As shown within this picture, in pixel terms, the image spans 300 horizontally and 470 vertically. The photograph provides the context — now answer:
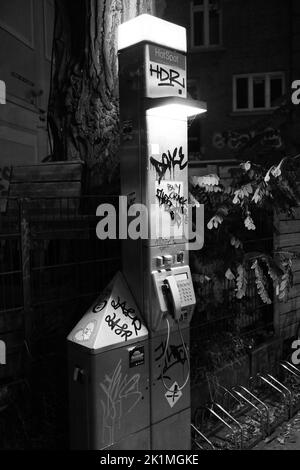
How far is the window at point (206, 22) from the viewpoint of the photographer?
57.1 feet

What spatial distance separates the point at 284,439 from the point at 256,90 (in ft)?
50.6

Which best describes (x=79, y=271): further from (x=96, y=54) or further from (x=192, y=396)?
(x=96, y=54)

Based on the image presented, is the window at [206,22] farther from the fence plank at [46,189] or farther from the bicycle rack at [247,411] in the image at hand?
the bicycle rack at [247,411]

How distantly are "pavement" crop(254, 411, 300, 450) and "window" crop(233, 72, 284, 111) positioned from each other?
14.6 metres

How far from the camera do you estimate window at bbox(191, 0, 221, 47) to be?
17406 millimetres

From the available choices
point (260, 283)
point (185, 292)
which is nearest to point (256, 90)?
point (260, 283)

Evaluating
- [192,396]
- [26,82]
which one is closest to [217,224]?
[192,396]

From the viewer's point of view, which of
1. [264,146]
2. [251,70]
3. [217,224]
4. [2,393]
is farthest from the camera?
[251,70]

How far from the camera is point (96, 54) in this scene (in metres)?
3.96

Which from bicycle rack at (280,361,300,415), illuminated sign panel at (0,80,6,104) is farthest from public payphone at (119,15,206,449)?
illuminated sign panel at (0,80,6,104)

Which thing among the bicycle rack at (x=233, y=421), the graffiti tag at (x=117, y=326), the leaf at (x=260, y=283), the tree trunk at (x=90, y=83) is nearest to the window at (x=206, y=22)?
the tree trunk at (x=90, y=83)

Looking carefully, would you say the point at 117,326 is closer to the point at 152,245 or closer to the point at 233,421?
the point at 152,245

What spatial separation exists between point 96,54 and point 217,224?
68.6 inches

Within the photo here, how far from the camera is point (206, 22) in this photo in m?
17.4
